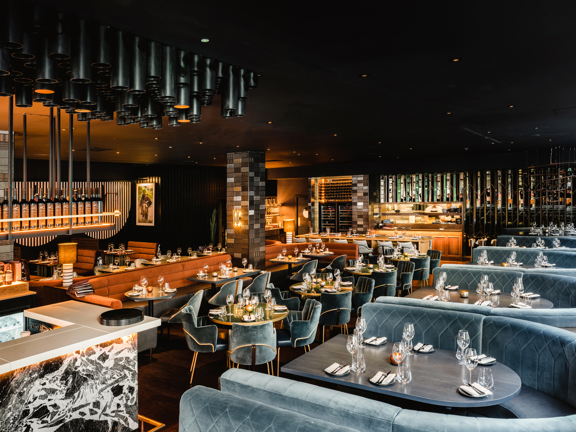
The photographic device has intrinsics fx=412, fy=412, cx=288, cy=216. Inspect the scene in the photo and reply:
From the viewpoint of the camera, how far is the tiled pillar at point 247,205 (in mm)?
10484

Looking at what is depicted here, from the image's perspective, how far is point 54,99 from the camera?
13.0ft

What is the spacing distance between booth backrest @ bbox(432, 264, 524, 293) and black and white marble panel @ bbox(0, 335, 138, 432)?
16.2ft

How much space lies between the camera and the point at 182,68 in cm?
372

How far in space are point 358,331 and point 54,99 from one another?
3556 millimetres

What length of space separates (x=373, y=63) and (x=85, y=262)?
406 inches

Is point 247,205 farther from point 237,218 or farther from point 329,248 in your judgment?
point 329,248

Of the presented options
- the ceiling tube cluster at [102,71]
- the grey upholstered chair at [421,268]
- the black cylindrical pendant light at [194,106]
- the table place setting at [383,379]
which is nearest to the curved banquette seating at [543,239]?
the grey upholstered chair at [421,268]

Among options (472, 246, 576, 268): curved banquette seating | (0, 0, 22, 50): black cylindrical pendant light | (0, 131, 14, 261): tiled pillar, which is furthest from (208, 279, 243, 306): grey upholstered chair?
(472, 246, 576, 268): curved banquette seating

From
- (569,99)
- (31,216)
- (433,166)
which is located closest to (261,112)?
(31,216)

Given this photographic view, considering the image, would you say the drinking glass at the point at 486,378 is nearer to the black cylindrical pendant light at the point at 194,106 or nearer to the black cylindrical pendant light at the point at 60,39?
the black cylindrical pendant light at the point at 194,106

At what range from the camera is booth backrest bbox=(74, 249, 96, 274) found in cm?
1136

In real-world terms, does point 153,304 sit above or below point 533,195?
below

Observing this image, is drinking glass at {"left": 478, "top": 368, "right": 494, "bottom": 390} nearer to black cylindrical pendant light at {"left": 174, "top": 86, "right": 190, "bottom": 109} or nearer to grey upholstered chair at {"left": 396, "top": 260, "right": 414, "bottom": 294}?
black cylindrical pendant light at {"left": 174, "top": 86, "right": 190, "bottom": 109}

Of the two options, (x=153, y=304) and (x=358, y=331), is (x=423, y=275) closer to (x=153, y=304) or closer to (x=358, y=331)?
(x=153, y=304)
